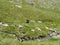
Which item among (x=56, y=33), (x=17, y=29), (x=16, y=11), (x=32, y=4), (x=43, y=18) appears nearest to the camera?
(x=17, y=29)

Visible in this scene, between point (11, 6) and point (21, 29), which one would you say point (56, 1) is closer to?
point (11, 6)

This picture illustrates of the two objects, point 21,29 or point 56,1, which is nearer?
point 21,29

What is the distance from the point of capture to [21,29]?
43312 mm

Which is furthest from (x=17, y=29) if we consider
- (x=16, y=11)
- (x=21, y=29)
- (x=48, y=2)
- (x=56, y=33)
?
(x=48, y=2)

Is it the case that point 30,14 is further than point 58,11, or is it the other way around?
point 58,11

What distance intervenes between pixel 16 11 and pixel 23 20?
7.47 metres

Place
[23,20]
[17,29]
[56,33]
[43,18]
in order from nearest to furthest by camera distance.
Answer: [17,29], [56,33], [23,20], [43,18]

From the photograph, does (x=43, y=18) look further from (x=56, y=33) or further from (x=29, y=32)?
(x=29, y=32)

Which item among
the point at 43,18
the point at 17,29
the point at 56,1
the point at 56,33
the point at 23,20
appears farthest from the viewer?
the point at 56,1

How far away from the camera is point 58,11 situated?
85.8m

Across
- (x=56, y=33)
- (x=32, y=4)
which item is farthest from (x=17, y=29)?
(x=32, y=4)

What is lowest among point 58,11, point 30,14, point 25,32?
point 58,11

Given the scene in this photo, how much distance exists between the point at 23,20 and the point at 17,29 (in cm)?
1216

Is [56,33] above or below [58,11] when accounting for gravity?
above
